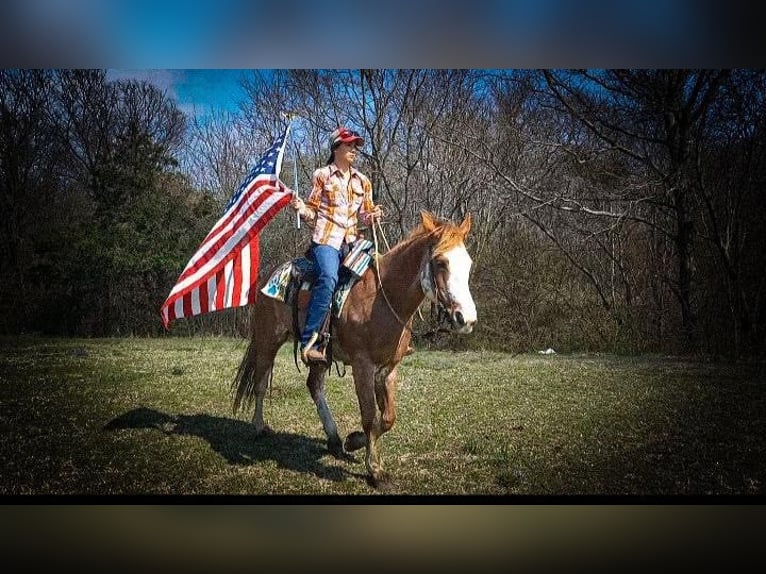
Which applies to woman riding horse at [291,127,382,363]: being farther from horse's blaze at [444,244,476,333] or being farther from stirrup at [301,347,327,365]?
horse's blaze at [444,244,476,333]

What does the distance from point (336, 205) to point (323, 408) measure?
4.02ft

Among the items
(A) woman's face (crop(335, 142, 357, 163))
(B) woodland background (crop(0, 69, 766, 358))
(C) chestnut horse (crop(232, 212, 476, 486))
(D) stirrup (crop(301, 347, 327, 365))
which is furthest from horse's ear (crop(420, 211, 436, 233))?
(D) stirrup (crop(301, 347, 327, 365))

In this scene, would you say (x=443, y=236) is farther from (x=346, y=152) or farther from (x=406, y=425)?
(x=406, y=425)

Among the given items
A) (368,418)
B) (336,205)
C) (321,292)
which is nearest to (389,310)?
(321,292)

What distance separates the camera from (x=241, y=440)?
166 inches

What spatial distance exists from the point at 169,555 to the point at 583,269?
3.05 meters

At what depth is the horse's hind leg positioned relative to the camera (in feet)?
13.6

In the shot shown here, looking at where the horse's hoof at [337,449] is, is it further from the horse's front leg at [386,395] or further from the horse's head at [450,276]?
the horse's head at [450,276]

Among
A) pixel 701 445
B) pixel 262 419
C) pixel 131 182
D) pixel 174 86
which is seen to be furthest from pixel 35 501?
pixel 701 445

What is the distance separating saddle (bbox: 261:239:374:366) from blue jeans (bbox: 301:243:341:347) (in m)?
0.04

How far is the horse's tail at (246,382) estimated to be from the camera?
4285 millimetres

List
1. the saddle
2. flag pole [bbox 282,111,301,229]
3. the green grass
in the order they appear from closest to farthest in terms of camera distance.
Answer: the saddle
the green grass
flag pole [bbox 282,111,301,229]

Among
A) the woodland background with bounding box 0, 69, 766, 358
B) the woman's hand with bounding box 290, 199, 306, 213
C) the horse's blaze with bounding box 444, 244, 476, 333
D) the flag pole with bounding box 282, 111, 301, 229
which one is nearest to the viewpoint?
the horse's blaze with bounding box 444, 244, 476, 333

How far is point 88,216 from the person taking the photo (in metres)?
4.50
